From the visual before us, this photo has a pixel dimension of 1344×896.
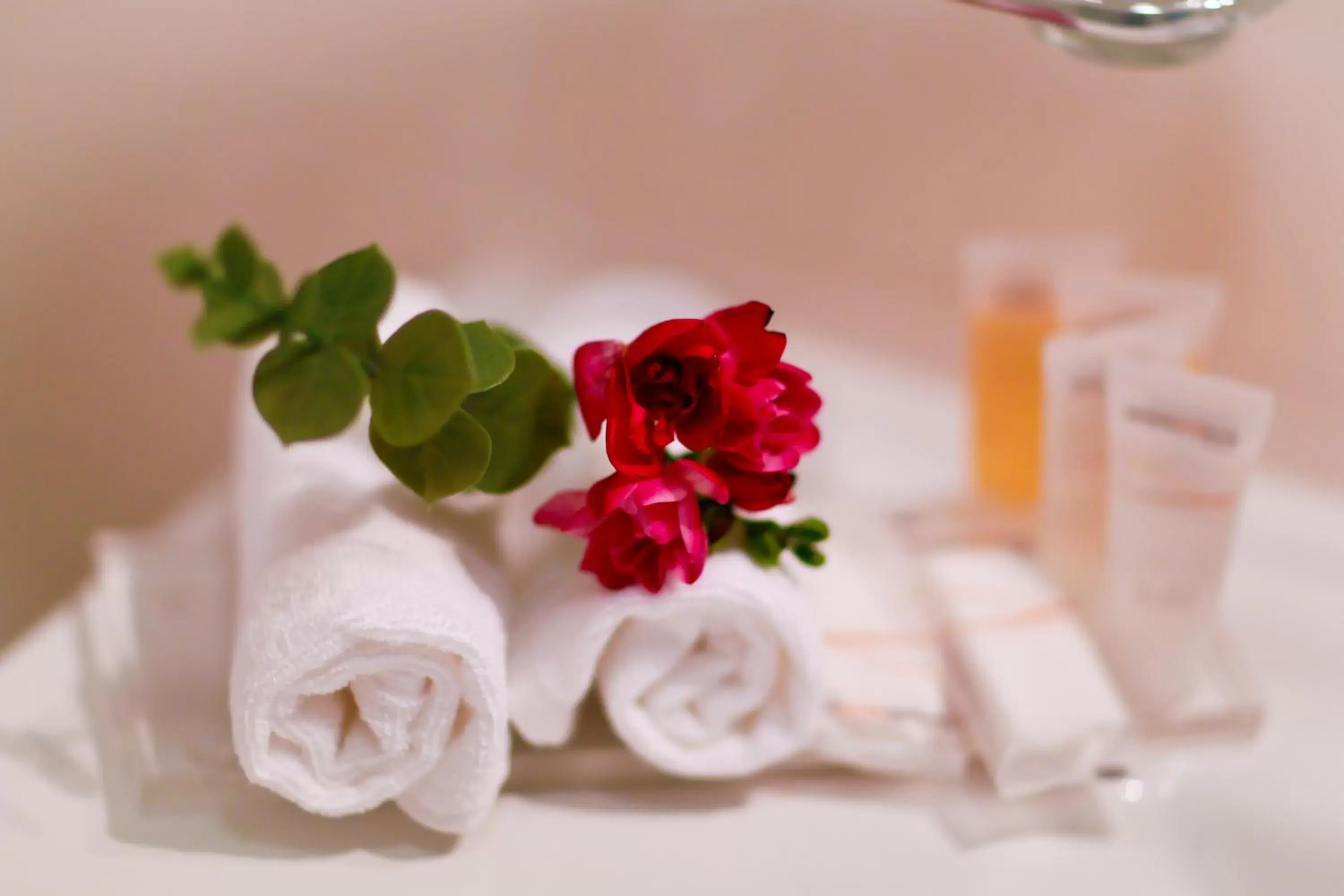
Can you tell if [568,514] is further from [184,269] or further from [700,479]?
[184,269]

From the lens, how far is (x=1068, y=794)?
57 centimetres

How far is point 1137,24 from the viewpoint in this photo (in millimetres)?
556

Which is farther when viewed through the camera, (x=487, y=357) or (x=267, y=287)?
(x=267, y=287)

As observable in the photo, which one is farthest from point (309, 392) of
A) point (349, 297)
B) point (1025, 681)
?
point (1025, 681)

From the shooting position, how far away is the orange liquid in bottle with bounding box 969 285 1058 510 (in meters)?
0.74

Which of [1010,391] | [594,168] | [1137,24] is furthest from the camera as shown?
[594,168]

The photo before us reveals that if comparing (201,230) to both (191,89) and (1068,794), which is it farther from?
(1068,794)

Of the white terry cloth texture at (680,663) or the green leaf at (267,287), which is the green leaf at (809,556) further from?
the green leaf at (267,287)

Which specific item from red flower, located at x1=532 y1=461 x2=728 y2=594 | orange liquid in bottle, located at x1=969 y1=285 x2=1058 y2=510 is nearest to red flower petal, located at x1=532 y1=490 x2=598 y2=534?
red flower, located at x1=532 y1=461 x2=728 y2=594

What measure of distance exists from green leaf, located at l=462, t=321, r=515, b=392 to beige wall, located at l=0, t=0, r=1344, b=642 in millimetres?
426

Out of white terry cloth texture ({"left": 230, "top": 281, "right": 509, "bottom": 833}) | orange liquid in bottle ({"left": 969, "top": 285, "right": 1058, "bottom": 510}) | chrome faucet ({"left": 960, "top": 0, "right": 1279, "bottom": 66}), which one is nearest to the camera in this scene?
white terry cloth texture ({"left": 230, "top": 281, "right": 509, "bottom": 833})

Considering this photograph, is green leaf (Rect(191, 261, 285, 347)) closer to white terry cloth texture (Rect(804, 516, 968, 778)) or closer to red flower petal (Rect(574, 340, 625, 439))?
red flower petal (Rect(574, 340, 625, 439))

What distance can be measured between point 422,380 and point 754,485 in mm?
141

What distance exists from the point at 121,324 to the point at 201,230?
9 cm
